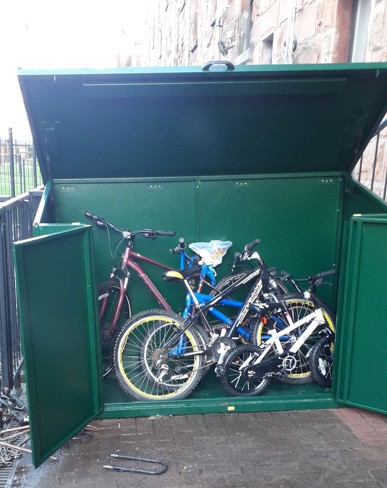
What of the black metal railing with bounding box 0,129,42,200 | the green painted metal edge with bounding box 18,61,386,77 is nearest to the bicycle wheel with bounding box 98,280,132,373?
the black metal railing with bounding box 0,129,42,200

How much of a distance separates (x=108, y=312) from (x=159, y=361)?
0.89 m

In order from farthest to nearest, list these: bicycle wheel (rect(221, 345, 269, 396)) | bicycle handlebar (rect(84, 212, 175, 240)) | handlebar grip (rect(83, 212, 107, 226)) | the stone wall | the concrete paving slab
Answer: the stone wall, handlebar grip (rect(83, 212, 107, 226)), bicycle handlebar (rect(84, 212, 175, 240)), bicycle wheel (rect(221, 345, 269, 396)), the concrete paving slab

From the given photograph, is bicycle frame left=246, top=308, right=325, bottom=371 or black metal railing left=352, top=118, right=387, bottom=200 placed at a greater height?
black metal railing left=352, top=118, right=387, bottom=200

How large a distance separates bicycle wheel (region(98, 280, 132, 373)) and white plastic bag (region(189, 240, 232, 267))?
2.57ft

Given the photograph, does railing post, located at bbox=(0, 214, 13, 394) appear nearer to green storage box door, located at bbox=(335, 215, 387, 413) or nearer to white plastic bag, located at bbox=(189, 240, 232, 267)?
white plastic bag, located at bbox=(189, 240, 232, 267)

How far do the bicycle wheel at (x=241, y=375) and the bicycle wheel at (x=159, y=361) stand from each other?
0.75 ft

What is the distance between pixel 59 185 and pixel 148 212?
2.68 feet

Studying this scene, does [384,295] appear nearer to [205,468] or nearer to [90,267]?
[205,468]

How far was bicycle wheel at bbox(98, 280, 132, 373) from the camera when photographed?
156 inches

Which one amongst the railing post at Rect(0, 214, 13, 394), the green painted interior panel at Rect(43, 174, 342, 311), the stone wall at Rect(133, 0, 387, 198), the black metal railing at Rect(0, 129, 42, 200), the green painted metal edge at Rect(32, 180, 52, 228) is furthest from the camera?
the stone wall at Rect(133, 0, 387, 198)

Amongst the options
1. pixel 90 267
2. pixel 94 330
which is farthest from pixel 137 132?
pixel 94 330

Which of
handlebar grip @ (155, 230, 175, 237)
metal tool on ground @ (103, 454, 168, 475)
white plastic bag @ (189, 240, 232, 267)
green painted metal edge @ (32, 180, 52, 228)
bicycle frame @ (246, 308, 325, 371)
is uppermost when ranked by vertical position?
green painted metal edge @ (32, 180, 52, 228)

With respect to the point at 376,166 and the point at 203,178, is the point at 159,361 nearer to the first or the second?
the point at 203,178

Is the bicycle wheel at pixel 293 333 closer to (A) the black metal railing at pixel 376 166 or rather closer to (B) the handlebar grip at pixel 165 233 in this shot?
(B) the handlebar grip at pixel 165 233
